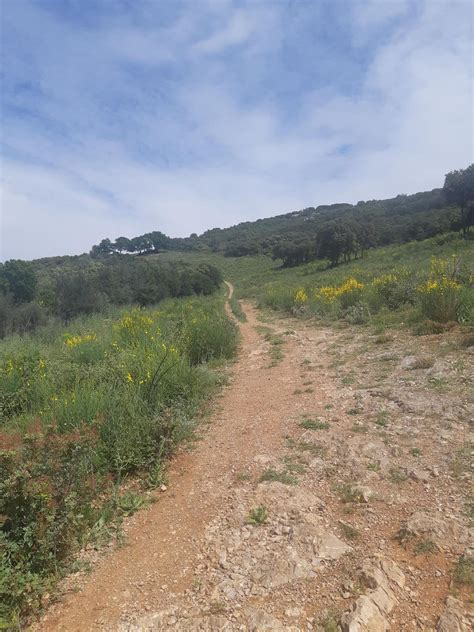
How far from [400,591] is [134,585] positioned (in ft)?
5.15

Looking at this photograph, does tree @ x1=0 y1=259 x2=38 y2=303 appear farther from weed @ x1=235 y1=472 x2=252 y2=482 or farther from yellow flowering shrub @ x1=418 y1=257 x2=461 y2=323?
weed @ x1=235 y1=472 x2=252 y2=482

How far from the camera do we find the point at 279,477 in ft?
11.5

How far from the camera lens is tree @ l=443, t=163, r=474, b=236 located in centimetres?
2915

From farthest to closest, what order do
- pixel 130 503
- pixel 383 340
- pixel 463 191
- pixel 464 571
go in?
1. pixel 463 191
2. pixel 383 340
3. pixel 130 503
4. pixel 464 571

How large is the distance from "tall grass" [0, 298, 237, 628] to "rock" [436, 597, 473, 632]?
2221 mm

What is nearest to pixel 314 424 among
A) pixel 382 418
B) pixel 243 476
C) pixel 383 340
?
pixel 382 418

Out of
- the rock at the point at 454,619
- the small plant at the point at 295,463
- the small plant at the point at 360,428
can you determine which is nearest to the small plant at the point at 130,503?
the small plant at the point at 295,463

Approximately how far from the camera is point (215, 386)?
20.9 ft

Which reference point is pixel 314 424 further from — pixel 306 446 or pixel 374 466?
pixel 374 466

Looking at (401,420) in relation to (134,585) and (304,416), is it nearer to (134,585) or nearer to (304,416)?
(304,416)

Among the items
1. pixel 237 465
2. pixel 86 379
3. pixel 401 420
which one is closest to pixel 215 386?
pixel 86 379

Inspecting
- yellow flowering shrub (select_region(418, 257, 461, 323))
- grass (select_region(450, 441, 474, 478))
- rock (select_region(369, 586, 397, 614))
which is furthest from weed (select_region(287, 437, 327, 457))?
yellow flowering shrub (select_region(418, 257, 461, 323))

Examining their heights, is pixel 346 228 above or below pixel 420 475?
above

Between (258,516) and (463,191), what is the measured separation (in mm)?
33171
